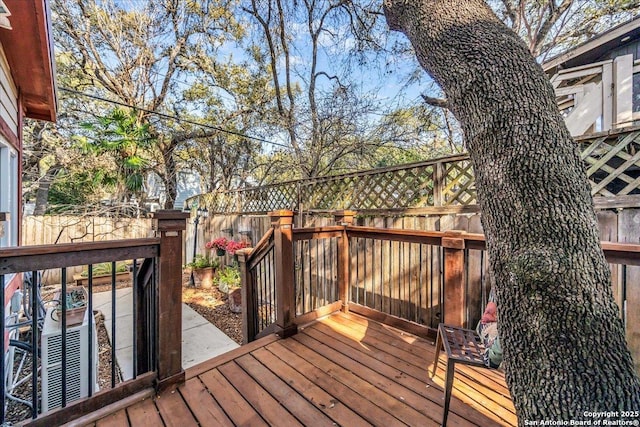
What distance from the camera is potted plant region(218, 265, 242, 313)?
4.78 m

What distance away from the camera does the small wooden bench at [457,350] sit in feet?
4.90

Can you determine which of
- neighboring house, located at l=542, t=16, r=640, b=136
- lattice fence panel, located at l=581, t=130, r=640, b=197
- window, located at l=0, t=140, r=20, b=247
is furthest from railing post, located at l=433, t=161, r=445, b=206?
window, located at l=0, t=140, r=20, b=247

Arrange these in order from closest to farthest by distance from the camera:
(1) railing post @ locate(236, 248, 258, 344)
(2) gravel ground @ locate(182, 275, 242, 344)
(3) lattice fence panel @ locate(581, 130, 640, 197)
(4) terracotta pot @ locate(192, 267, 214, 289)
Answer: (3) lattice fence panel @ locate(581, 130, 640, 197)
(1) railing post @ locate(236, 248, 258, 344)
(2) gravel ground @ locate(182, 275, 242, 344)
(4) terracotta pot @ locate(192, 267, 214, 289)

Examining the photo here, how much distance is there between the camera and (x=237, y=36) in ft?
25.1

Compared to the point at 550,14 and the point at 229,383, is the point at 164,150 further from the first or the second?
the point at 550,14

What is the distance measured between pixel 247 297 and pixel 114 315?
51.6 inches

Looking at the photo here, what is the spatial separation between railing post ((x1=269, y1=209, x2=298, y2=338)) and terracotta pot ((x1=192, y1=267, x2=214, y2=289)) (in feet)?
13.4

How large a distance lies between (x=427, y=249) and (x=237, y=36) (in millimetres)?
7848

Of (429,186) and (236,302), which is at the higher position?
(429,186)

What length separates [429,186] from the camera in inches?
135

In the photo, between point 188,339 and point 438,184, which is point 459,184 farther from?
point 188,339

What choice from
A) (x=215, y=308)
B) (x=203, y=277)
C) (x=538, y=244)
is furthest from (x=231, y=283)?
(x=538, y=244)

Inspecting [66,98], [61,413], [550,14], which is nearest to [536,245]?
[61,413]

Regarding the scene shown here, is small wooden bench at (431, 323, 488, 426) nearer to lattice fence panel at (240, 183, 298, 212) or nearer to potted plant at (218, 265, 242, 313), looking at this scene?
potted plant at (218, 265, 242, 313)
